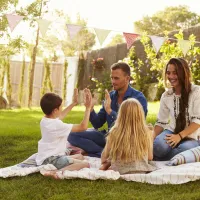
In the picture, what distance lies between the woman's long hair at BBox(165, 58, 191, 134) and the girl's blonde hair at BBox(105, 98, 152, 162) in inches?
31.6

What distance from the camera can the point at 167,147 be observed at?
4.91m

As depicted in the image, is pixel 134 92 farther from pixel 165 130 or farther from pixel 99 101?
pixel 99 101

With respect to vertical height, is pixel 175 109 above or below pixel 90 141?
above

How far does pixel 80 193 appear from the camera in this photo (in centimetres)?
384

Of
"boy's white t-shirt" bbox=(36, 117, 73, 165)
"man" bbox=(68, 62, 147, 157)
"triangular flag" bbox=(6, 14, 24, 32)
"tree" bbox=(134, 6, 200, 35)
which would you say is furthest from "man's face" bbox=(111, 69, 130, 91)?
"tree" bbox=(134, 6, 200, 35)

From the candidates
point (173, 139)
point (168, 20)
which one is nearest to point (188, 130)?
point (173, 139)

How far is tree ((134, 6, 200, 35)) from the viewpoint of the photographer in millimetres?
50875

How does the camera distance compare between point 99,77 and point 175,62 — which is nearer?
point 175,62

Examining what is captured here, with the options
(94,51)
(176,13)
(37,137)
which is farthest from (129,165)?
(176,13)

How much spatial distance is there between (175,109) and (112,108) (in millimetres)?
719

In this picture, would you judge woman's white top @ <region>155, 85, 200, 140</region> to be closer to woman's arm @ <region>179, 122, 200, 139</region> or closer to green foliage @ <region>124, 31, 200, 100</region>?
woman's arm @ <region>179, 122, 200, 139</region>

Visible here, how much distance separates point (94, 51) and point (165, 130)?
10875 millimetres

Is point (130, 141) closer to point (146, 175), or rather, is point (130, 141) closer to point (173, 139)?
point (146, 175)

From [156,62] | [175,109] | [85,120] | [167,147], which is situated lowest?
[167,147]
